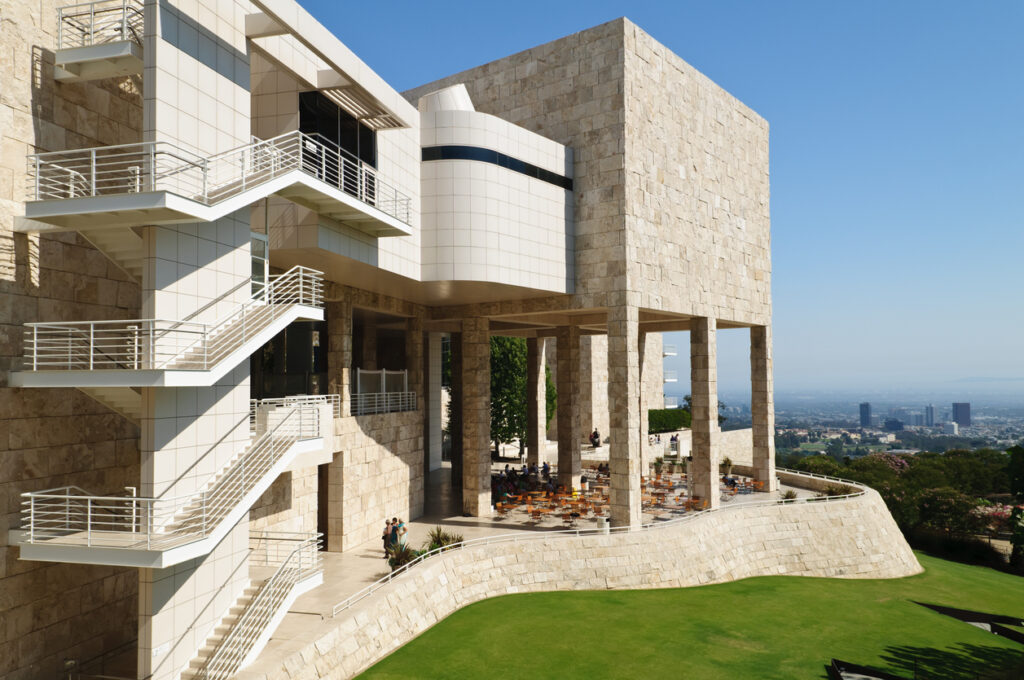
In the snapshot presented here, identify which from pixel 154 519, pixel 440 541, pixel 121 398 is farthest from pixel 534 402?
pixel 154 519

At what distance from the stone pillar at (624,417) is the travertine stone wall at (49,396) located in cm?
1663

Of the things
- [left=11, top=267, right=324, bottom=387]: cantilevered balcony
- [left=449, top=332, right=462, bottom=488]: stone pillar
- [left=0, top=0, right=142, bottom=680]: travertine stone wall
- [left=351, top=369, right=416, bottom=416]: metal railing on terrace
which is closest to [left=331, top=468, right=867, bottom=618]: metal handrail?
[left=0, top=0, right=142, bottom=680]: travertine stone wall

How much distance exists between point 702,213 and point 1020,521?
101ft

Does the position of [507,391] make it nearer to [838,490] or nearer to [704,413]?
[704,413]

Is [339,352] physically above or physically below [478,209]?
below

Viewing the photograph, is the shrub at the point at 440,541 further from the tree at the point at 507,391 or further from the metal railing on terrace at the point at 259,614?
the tree at the point at 507,391

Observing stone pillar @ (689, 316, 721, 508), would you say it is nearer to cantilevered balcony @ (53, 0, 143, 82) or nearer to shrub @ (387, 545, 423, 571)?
shrub @ (387, 545, 423, 571)

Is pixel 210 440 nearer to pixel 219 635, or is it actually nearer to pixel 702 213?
pixel 219 635

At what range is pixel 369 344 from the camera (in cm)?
2992

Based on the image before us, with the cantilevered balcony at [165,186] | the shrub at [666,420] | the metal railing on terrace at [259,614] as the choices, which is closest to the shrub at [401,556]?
the metal railing on terrace at [259,614]

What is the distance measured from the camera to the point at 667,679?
1644cm

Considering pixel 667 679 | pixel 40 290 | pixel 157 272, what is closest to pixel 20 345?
pixel 40 290

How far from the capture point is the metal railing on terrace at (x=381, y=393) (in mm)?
24953

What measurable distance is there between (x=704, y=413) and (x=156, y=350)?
24.1 metres
